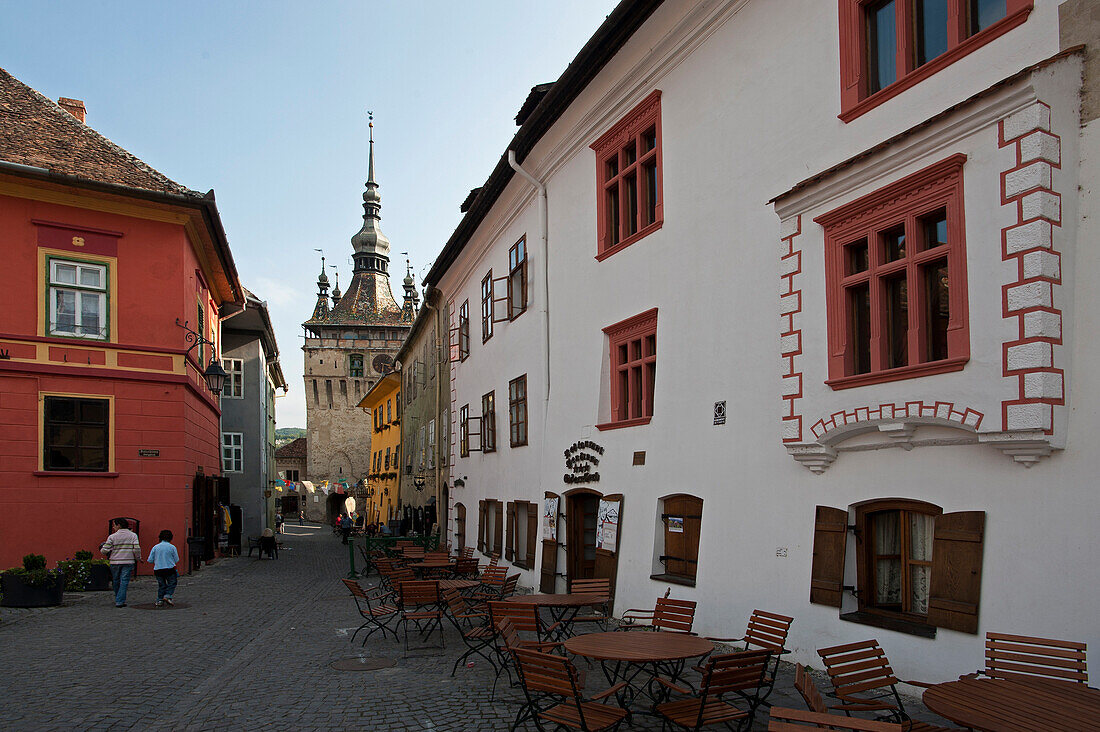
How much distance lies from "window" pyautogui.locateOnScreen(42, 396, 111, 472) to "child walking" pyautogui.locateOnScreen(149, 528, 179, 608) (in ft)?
15.3

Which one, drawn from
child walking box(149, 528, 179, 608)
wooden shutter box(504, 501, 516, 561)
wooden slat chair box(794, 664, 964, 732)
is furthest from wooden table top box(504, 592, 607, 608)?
wooden shutter box(504, 501, 516, 561)

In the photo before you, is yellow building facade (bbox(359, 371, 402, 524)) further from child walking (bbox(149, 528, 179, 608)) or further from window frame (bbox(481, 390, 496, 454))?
child walking (bbox(149, 528, 179, 608))

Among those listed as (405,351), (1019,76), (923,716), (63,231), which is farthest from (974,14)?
(405,351)

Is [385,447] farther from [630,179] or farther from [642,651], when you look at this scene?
[642,651]

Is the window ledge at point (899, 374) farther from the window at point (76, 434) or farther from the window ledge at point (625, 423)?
the window at point (76, 434)

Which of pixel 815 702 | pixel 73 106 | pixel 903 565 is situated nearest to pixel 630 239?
pixel 903 565

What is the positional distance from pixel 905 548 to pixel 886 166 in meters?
3.55

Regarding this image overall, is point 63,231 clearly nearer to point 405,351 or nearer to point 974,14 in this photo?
point 974,14

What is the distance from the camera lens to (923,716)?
6754 millimetres

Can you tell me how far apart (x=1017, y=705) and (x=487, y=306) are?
703 inches

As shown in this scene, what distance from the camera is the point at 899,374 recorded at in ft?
24.8

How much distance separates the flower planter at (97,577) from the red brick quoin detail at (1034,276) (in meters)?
16.4

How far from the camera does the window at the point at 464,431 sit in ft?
78.7

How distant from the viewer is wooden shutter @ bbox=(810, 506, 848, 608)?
26.9 feet
